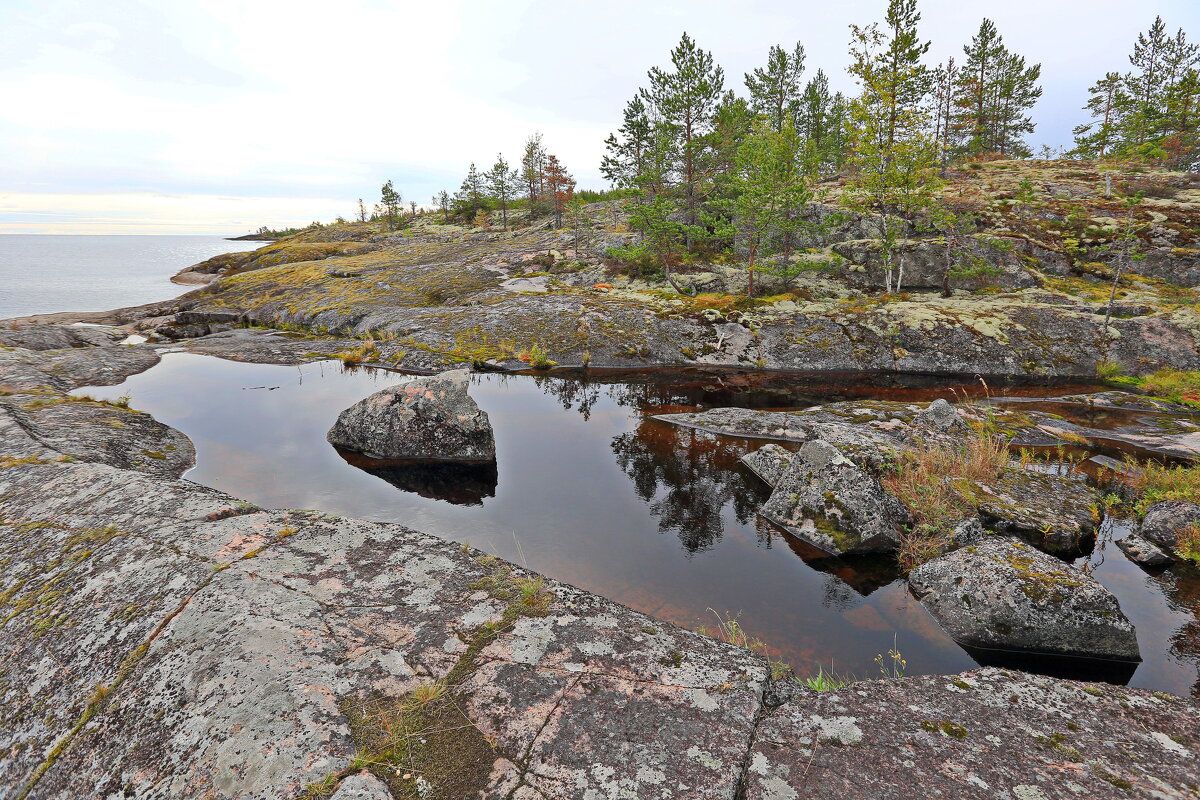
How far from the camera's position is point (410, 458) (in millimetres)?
13508

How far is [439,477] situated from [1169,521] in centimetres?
1536

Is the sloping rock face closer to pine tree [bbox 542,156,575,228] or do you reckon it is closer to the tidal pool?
the tidal pool

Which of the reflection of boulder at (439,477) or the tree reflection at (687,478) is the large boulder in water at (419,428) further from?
the tree reflection at (687,478)

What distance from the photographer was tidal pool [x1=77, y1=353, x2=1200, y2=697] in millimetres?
7430

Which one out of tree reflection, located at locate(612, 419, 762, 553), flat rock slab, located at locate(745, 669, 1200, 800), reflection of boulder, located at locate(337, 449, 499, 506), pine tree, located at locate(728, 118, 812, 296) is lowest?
tree reflection, located at locate(612, 419, 762, 553)

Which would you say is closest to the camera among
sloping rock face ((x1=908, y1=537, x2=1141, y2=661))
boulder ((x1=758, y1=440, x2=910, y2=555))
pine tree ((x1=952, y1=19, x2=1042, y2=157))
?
sloping rock face ((x1=908, y1=537, x2=1141, y2=661))

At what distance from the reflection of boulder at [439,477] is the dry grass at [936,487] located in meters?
8.98

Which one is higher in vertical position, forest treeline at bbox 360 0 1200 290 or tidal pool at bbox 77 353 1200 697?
forest treeline at bbox 360 0 1200 290

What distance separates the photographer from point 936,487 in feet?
32.4

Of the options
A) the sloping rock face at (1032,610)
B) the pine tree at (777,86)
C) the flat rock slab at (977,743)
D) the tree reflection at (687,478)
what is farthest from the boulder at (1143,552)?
the pine tree at (777,86)

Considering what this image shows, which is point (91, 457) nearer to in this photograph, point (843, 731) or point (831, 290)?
point (843, 731)

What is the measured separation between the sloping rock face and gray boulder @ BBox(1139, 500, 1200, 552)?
381 cm

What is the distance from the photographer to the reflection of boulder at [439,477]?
11742 mm

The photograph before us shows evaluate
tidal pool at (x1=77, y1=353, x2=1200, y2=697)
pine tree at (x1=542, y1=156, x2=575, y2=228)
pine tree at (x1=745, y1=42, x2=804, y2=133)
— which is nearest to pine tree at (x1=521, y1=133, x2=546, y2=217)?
pine tree at (x1=542, y1=156, x2=575, y2=228)
